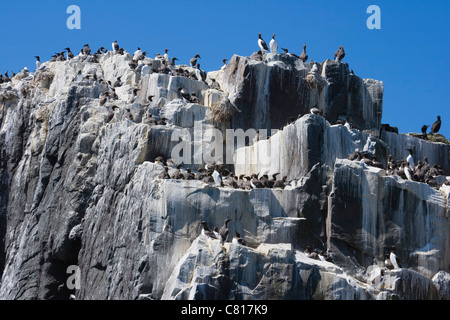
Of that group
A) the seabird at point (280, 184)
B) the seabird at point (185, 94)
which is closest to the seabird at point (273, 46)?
the seabird at point (185, 94)

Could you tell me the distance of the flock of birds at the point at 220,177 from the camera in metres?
38.8

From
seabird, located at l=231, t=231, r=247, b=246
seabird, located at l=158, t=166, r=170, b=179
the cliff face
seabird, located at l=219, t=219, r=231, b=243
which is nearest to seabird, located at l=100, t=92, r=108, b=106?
the cliff face

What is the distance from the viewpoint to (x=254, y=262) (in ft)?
117

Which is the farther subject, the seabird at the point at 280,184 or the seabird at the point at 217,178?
the seabird at the point at 280,184

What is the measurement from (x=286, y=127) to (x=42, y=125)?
39.8 ft

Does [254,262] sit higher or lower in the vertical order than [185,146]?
lower

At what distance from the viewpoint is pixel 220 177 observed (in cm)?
3928

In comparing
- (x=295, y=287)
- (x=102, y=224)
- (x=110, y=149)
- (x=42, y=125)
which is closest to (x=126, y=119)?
(x=110, y=149)

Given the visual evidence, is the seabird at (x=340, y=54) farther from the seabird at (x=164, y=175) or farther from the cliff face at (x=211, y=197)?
the seabird at (x=164, y=175)

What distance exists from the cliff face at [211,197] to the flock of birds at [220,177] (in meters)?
0.43

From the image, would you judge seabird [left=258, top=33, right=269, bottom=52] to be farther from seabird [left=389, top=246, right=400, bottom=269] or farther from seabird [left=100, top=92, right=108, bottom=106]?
seabird [left=389, top=246, right=400, bottom=269]

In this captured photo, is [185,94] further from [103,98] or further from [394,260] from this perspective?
[394,260]

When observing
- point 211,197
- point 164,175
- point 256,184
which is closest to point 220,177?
point 256,184
